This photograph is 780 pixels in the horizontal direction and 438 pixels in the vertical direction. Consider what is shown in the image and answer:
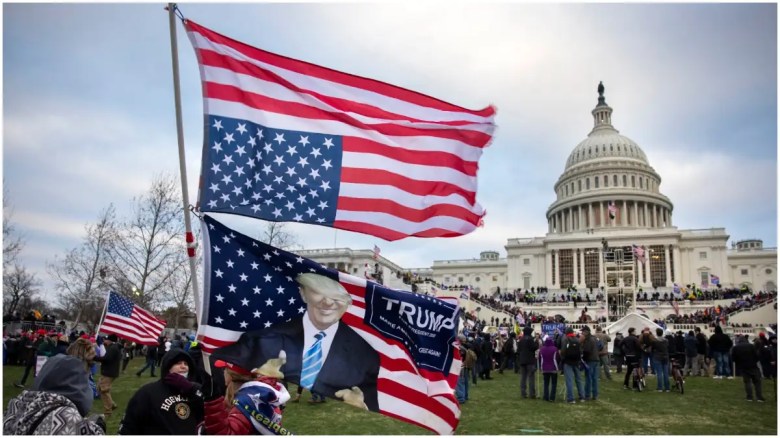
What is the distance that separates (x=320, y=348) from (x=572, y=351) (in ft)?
33.9

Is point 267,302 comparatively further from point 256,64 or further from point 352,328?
point 256,64

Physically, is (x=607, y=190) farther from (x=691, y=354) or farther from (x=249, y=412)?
(x=249, y=412)

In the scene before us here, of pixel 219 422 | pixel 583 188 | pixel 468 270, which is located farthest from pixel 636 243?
pixel 219 422

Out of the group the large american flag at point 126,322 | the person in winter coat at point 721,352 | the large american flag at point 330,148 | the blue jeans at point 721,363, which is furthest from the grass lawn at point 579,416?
the large american flag at point 330,148

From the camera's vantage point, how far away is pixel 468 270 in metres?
106

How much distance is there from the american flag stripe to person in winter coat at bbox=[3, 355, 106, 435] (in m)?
3.14

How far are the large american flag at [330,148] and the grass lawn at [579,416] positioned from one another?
17.5 ft

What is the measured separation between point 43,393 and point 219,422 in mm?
1156

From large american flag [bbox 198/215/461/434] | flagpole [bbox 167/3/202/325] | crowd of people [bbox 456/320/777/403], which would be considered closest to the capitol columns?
crowd of people [bbox 456/320/777/403]

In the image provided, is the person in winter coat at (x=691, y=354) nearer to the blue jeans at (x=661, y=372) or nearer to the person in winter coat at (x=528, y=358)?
the blue jeans at (x=661, y=372)

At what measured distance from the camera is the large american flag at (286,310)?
17.3ft

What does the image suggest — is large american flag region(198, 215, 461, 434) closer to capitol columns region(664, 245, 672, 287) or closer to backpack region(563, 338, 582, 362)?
backpack region(563, 338, 582, 362)

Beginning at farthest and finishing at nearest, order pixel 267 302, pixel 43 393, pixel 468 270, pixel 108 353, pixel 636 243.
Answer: pixel 468 270 → pixel 636 243 → pixel 108 353 → pixel 267 302 → pixel 43 393

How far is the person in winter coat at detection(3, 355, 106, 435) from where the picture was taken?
3.79 metres
